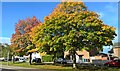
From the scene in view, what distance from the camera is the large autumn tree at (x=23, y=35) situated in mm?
44812

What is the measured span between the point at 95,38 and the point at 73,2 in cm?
528

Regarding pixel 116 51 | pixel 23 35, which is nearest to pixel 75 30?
pixel 23 35

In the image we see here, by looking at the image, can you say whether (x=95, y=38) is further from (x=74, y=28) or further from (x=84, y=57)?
(x=84, y=57)

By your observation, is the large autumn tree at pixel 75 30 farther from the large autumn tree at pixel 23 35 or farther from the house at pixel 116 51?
the house at pixel 116 51

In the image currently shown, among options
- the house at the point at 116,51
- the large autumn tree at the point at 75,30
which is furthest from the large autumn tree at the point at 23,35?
the house at the point at 116,51

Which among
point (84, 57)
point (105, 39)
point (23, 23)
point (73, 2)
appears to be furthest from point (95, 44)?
point (84, 57)

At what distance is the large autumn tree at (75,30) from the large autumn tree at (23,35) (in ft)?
46.0

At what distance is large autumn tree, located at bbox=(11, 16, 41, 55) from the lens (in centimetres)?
4481

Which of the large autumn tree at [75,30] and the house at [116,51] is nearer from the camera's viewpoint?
the large autumn tree at [75,30]

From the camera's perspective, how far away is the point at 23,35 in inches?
1785

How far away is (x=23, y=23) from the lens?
154ft

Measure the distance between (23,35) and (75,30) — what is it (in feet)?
60.3

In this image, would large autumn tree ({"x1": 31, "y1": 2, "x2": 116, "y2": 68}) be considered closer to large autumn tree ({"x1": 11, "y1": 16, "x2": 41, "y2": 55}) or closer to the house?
large autumn tree ({"x1": 11, "y1": 16, "x2": 41, "y2": 55})

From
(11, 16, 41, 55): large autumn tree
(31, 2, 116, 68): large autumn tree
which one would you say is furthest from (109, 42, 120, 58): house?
(31, 2, 116, 68): large autumn tree
